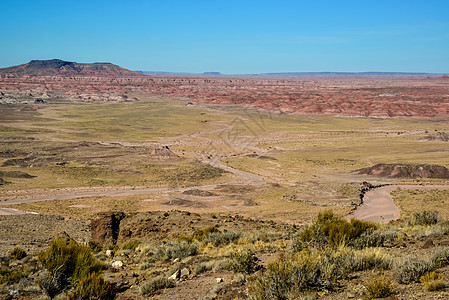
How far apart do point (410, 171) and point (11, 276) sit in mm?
56376

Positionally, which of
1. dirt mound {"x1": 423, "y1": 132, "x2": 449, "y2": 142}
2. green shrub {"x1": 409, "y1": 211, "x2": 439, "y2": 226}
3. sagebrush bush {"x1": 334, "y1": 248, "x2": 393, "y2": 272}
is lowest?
dirt mound {"x1": 423, "y1": 132, "x2": 449, "y2": 142}

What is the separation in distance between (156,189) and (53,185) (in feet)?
43.5

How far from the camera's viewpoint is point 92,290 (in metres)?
11.0

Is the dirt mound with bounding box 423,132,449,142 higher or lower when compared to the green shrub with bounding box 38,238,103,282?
lower

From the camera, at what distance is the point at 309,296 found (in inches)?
354

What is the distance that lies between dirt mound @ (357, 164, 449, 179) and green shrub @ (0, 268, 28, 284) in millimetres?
53542

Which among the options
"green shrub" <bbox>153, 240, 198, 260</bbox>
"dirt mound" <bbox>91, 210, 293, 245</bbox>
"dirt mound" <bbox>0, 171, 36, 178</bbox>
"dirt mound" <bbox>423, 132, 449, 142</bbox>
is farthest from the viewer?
"dirt mound" <bbox>423, 132, 449, 142</bbox>

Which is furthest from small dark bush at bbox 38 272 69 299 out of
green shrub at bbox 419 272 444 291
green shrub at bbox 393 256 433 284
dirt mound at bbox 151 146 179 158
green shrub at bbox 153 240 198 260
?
dirt mound at bbox 151 146 179 158

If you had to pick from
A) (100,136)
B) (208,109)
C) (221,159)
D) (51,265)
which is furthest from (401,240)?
(208,109)

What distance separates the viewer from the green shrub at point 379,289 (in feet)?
29.1

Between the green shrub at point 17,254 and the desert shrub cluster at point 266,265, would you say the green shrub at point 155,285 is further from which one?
the green shrub at point 17,254

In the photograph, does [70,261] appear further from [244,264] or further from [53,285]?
[244,264]

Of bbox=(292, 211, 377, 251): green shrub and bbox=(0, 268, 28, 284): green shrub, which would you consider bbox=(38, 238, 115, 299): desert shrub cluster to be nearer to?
bbox=(0, 268, 28, 284): green shrub

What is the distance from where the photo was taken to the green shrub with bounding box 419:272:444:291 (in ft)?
28.9
